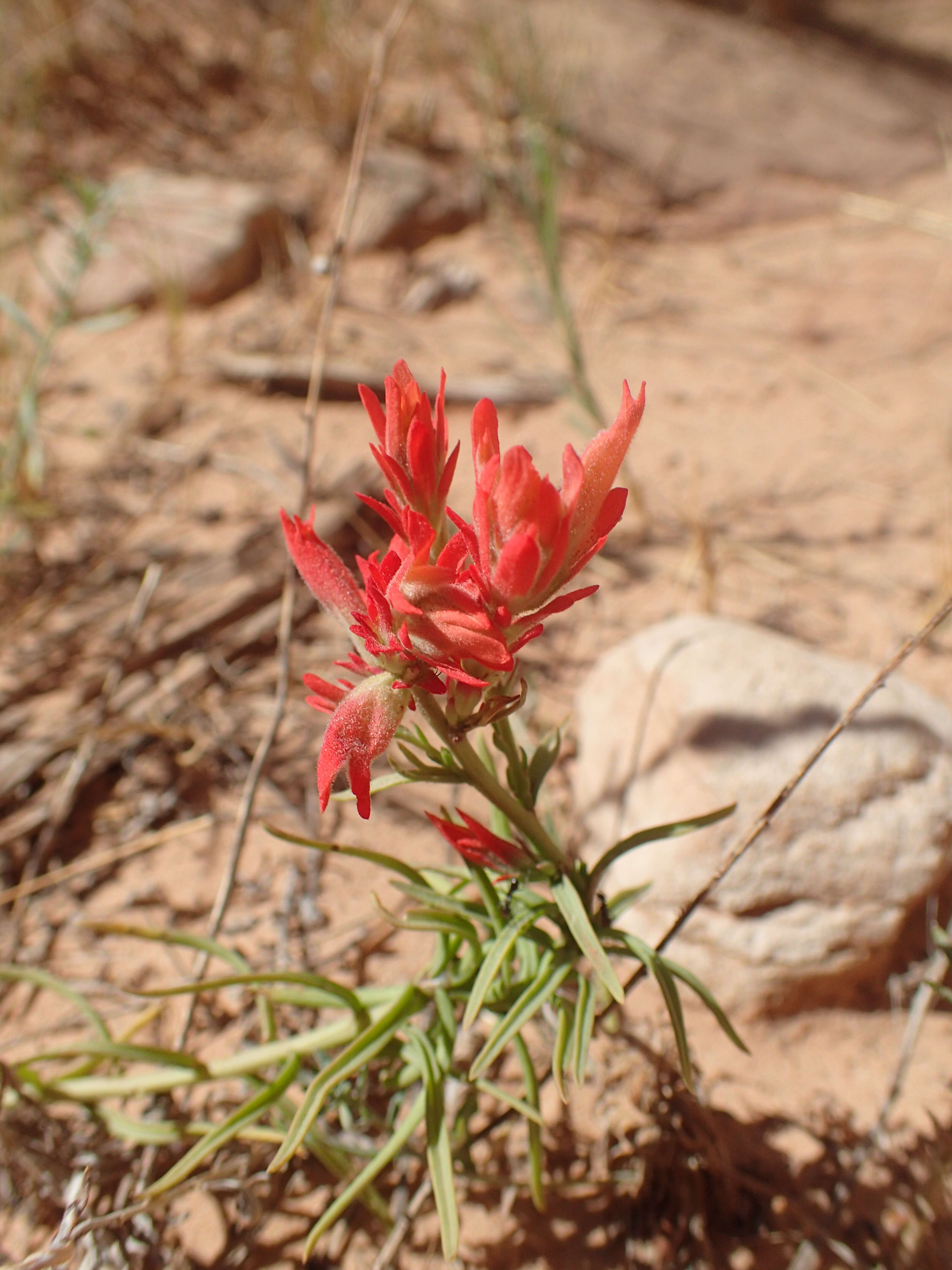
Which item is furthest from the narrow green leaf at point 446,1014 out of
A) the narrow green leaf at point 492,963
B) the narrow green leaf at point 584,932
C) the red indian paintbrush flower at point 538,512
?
the red indian paintbrush flower at point 538,512

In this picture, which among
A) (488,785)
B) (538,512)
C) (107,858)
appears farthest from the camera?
(107,858)

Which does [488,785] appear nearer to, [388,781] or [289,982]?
[388,781]

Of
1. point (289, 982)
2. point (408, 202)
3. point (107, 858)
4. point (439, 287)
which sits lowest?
point (107, 858)

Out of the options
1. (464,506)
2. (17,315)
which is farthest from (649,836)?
(17,315)

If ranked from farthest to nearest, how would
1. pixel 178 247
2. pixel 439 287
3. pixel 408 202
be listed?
pixel 408 202, pixel 439 287, pixel 178 247

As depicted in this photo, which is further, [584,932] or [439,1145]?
[439,1145]
